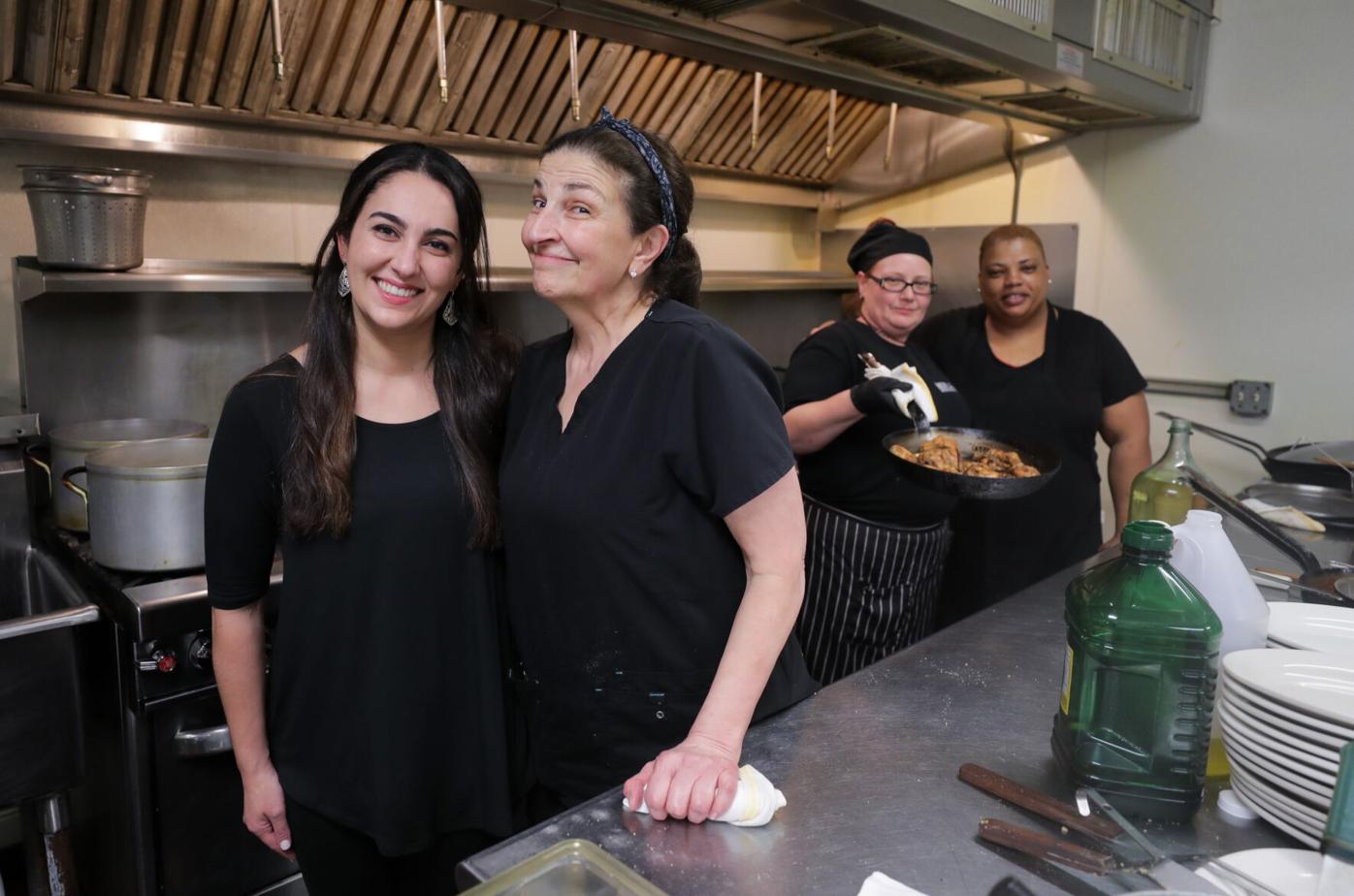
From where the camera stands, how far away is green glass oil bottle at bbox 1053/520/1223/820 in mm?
952

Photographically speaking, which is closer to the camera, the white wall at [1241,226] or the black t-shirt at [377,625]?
the black t-shirt at [377,625]

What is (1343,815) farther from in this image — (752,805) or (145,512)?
(145,512)

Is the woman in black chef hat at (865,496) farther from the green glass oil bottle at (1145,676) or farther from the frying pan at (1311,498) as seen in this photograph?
the green glass oil bottle at (1145,676)

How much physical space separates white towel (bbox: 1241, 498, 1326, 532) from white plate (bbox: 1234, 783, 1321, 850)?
144cm

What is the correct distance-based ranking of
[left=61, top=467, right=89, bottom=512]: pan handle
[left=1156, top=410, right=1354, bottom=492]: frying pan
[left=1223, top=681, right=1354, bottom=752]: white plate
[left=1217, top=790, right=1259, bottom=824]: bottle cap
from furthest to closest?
[left=1156, top=410, right=1354, bottom=492]: frying pan
[left=61, top=467, right=89, bottom=512]: pan handle
[left=1217, top=790, right=1259, bottom=824]: bottle cap
[left=1223, top=681, right=1354, bottom=752]: white plate

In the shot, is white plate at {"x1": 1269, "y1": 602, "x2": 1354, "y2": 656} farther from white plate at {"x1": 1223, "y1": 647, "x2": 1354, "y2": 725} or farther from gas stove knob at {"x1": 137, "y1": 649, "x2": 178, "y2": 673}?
gas stove knob at {"x1": 137, "y1": 649, "x2": 178, "y2": 673}

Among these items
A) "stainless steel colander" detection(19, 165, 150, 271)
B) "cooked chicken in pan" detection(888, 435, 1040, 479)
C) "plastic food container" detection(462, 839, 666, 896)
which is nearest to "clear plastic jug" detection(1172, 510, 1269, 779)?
"plastic food container" detection(462, 839, 666, 896)

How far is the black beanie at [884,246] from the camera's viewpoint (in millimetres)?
2328

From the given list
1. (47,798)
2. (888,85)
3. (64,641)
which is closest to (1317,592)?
(888,85)

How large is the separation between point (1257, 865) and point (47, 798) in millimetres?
2032

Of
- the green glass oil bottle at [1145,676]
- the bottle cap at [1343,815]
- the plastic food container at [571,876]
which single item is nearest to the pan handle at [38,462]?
the plastic food container at [571,876]

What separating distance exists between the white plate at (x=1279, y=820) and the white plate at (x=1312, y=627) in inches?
9.9

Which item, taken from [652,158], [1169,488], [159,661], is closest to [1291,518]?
[1169,488]

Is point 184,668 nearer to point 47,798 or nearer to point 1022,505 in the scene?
point 47,798
